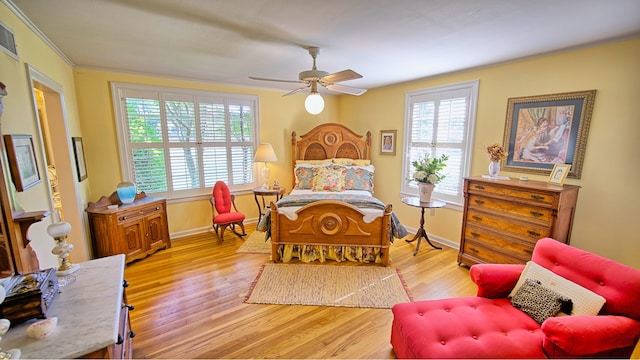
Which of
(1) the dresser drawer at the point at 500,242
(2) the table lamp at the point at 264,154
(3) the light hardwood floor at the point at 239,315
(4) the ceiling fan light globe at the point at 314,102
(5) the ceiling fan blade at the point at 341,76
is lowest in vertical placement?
(3) the light hardwood floor at the point at 239,315

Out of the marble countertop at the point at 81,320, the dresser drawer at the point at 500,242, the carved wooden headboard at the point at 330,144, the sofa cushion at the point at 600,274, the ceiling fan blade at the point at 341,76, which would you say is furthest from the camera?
the carved wooden headboard at the point at 330,144

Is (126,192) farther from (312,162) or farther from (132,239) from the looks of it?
(312,162)

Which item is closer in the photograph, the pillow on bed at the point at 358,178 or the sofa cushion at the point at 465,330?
the sofa cushion at the point at 465,330

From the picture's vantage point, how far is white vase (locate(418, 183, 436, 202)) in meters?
3.58

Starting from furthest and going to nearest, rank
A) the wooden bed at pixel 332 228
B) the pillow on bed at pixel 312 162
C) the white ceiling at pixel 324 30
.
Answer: the pillow on bed at pixel 312 162, the wooden bed at pixel 332 228, the white ceiling at pixel 324 30

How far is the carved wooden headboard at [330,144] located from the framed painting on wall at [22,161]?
3.44 meters

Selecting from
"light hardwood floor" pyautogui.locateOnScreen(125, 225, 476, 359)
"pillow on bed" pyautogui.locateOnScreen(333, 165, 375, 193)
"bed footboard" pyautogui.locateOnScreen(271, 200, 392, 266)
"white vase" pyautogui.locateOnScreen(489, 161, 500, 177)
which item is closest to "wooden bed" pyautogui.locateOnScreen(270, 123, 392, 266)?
"bed footboard" pyautogui.locateOnScreen(271, 200, 392, 266)

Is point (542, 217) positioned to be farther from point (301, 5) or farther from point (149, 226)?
point (149, 226)

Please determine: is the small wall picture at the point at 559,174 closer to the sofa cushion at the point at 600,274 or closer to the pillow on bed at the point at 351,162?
the sofa cushion at the point at 600,274

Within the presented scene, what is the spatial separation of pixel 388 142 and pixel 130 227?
4.08m

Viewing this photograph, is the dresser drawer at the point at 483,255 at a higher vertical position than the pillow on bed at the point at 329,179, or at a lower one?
lower

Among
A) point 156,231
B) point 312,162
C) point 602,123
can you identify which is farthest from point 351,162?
point 156,231

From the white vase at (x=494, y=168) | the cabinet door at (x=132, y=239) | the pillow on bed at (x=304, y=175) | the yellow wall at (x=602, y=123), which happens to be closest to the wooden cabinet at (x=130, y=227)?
the cabinet door at (x=132, y=239)

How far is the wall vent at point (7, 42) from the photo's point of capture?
1.69 metres
